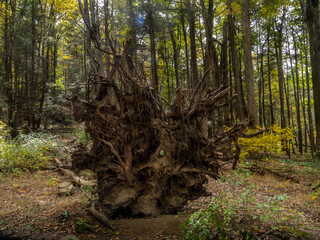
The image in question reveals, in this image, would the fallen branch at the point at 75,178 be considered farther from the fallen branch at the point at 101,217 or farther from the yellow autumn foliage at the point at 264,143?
the yellow autumn foliage at the point at 264,143

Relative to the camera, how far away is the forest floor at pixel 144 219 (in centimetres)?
397

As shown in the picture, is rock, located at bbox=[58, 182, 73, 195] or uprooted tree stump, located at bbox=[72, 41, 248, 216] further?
rock, located at bbox=[58, 182, 73, 195]

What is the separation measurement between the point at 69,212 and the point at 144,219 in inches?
70.9

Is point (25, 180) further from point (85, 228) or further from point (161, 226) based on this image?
point (161, 226)

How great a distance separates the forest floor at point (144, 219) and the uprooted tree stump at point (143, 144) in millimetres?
510

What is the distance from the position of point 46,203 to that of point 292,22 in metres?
21.7

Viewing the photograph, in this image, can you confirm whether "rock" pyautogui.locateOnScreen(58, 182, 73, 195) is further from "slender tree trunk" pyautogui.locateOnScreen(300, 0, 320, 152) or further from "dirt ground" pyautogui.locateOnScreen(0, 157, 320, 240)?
"slender tree trunk" pyautogui.locateOnScreen(300, 0, 320, 152)

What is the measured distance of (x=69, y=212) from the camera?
4855 millimetres

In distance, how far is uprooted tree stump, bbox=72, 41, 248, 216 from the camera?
14.4 feet

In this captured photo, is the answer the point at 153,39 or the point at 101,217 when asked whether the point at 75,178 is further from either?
the point at 153,39

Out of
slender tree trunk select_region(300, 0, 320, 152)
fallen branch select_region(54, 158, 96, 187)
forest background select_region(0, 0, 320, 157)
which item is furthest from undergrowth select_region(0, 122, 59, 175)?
slender tree trunk select_region(300, 0, 320, 152)

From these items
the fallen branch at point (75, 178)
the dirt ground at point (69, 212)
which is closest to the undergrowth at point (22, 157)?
the dirt ground at point (69, 212)

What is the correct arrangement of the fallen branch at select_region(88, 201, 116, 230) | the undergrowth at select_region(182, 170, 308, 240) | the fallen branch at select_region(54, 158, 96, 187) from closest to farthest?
1. the undergrowth at select_region(182, 170, 308, 240)
2. the fallen branch at select_region(88, 201, 116, 230)
3. the fallen branch at select_region(54, 158, 96, 187)

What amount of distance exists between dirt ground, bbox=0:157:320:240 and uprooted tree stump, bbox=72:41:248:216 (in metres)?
0.54
